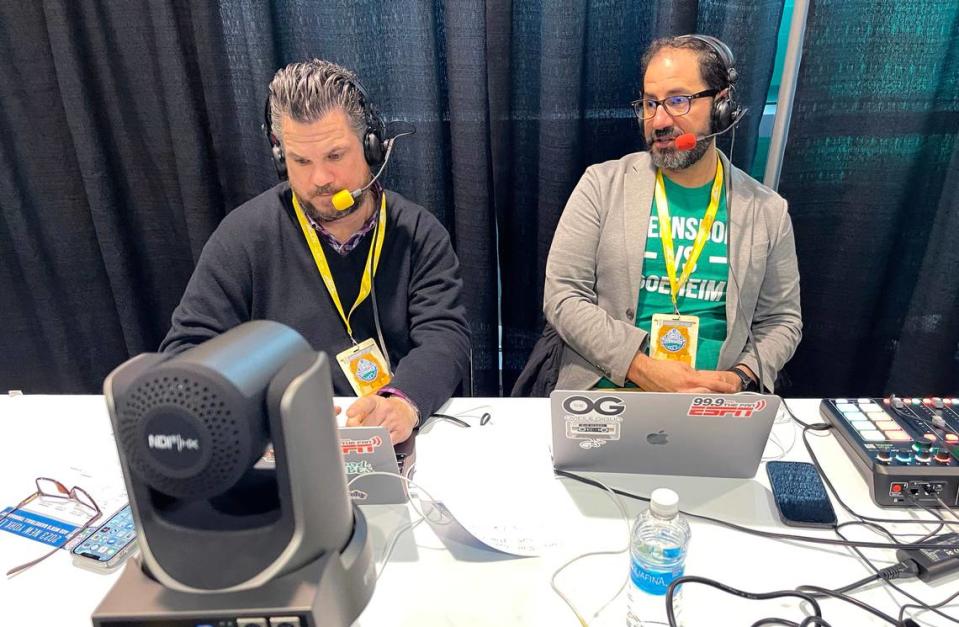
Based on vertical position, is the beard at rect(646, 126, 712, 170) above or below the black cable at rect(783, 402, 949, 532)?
above

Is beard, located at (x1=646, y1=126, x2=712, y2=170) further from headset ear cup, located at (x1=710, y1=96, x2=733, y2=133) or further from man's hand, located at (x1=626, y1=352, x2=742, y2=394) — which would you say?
man's hand, located at (x1=626, y1=352, x2=742, y2=394)

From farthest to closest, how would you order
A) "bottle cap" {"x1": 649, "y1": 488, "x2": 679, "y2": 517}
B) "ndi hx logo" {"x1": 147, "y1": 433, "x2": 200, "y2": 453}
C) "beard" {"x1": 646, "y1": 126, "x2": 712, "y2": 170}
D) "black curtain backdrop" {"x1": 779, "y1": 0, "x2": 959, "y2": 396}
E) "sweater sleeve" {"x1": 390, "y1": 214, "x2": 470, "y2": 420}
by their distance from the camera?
"black curtain backdrop" {"x1": 779, "y1": 0, "x2": 959, "y2": 396}, "beard" {"x1": 646, "y1": 126, "x2": 712, "y2": 170}, "sweater sleeve" {"x1": 390, "y1": 214, "x2": 470, "y2": 420}, "bottle cap" {"x1": 649, "y1": 488, "x2": 679, "y2": 517}, "ndi hx logo" {"x1": 147, "y1": 433, "x2": 200, "y2": 453}

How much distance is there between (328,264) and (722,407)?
3.02ft

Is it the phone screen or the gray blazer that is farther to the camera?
the gray blazer

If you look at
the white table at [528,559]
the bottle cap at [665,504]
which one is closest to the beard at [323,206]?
the white table at [528,559]

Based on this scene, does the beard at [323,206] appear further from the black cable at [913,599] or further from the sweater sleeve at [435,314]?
the black cable at [913,599]

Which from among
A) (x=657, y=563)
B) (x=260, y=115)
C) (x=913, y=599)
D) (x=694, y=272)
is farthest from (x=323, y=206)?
(x=913, y=599)

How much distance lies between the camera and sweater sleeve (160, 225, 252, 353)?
52.2 inches

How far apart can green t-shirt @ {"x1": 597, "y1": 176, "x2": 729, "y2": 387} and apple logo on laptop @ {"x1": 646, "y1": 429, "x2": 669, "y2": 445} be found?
60 cm

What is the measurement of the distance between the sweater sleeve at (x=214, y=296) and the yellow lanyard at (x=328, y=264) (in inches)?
6.0

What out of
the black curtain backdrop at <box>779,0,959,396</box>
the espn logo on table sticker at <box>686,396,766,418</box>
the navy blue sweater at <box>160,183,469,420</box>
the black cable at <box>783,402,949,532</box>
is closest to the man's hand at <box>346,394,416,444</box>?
the navy blue sweater at <box>160,183,469,420</box>

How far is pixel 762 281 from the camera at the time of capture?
153cm

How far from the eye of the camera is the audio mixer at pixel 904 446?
2.99 feet

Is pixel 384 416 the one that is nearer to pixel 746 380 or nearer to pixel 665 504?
pixel 665 504
